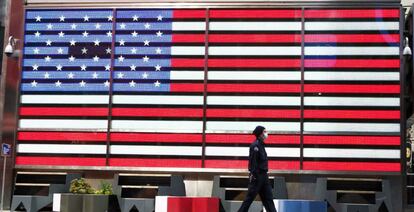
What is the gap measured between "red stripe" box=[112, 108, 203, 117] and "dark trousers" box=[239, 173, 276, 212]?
395 cm

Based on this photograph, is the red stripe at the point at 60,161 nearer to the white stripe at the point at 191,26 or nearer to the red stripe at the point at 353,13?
the white stripe at the point at 191,26

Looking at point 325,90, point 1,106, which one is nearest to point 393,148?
point 325,90

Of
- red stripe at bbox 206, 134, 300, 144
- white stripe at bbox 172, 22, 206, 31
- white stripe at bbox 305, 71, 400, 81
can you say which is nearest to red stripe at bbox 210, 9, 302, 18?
white stripe at bbox 172, 22, 206, 31

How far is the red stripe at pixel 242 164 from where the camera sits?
60.7ft

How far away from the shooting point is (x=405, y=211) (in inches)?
720

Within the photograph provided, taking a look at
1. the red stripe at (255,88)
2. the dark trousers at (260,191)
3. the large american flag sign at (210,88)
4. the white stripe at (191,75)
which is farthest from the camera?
the white stripe at (191,75)

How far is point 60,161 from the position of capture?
19281mm

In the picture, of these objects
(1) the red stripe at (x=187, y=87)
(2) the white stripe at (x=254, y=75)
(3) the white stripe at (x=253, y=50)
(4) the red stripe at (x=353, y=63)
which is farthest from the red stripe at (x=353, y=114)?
(1) the red stripe at (x=187, y=87)

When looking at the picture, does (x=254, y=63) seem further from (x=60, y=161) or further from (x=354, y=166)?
(x=60, y=161)

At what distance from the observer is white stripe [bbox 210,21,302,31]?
1888 cm

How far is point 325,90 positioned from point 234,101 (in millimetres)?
2425

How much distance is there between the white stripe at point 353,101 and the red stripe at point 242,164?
168 cm

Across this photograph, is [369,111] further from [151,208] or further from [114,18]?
[114,18]

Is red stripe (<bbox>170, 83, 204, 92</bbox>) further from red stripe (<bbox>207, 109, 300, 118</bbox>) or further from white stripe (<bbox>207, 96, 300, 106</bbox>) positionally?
red stripe (<bbox>207, 109, 300, 118</bbox>)
